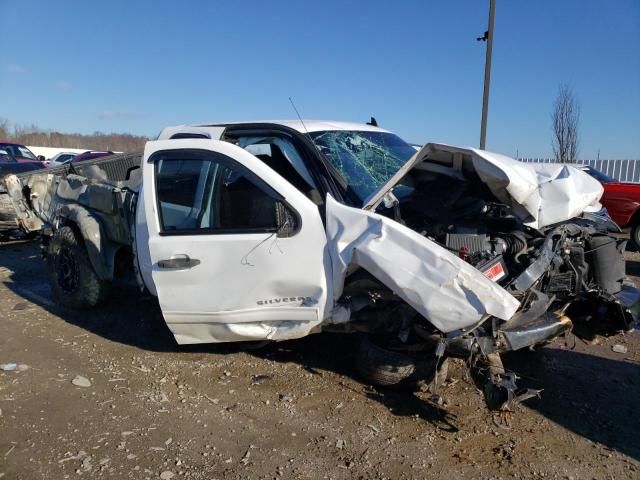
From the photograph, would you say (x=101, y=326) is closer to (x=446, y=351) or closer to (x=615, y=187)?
(x=446, y=351)

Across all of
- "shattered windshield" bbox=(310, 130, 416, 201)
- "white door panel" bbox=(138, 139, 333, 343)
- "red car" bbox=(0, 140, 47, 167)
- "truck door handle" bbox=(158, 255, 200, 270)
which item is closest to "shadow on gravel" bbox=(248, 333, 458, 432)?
"white door panel" bbox=(138, 139, 333, 343)

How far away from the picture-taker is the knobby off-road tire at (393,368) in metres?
3.50

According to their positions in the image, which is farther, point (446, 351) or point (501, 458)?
point (446, 351)

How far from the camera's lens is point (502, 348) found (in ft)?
10.1

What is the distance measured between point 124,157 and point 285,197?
4.69 metres

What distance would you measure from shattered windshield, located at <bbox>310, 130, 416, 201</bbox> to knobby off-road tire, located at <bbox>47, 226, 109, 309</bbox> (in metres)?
2.78

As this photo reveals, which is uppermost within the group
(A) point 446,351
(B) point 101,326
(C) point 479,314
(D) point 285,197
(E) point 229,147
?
(E) point 229,147

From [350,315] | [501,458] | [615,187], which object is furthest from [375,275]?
[615,187]

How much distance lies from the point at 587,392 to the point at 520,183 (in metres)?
1.68

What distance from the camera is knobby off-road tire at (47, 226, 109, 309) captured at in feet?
16.9

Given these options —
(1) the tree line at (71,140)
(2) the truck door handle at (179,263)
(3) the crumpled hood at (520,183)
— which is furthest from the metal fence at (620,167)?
(1) the tree line at (71,140)

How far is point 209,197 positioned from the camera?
3.81 m

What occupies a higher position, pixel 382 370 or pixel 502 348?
pixel 502 348

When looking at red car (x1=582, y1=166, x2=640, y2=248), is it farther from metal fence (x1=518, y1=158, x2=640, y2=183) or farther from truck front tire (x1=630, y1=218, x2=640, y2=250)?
metal fence (x1=518, y1=158, x2=640, y2=183)
